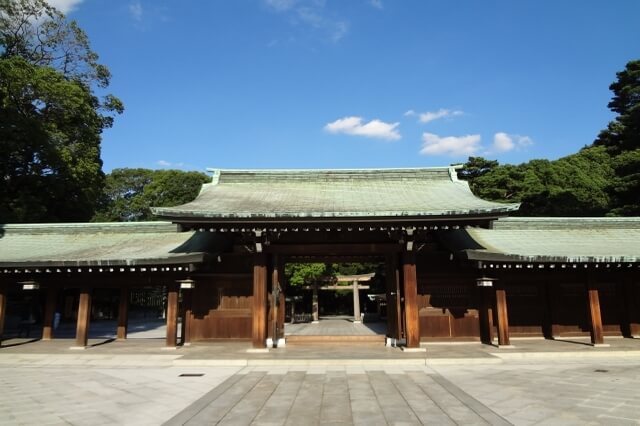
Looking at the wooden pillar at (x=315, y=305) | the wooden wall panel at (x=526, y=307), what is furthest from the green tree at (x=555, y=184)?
the wooden wall panel at (x=526, y=307)

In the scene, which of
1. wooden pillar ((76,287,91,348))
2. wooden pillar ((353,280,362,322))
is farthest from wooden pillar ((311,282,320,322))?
wooden pillar ((76,287,91,348))

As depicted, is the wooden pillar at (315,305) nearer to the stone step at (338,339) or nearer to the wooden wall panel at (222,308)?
the stone step at (338,339)

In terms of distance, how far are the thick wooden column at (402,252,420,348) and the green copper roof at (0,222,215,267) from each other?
6.53 meters

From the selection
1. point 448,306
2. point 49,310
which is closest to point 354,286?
point 448,306

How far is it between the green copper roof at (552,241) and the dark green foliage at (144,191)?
42052 millimetres

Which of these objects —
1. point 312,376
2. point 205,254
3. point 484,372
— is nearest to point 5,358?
point 205,254

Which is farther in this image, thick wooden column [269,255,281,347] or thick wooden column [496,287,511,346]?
thick wooden column [269,255,281,347]

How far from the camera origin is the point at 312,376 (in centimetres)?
1003

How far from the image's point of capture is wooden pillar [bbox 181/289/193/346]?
14492mm

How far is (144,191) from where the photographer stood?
5150 centimetres

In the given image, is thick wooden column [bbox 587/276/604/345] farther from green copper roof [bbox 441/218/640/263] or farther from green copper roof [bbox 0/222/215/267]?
green copper roof [bbox 0/222/215/267]

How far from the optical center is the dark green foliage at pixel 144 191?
50.6 metres

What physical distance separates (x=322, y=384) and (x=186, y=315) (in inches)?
293

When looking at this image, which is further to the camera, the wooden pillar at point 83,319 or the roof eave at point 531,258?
the wooden pillar at point 83,319
